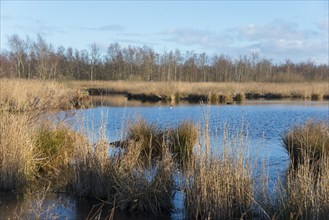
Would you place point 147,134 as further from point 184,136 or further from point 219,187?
point 219,187

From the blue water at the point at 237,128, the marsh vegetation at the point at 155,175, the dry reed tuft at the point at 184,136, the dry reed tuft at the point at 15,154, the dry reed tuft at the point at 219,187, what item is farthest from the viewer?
the dry reed tuft at the point at 184,136

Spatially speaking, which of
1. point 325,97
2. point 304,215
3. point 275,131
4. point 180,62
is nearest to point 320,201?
point 304,215

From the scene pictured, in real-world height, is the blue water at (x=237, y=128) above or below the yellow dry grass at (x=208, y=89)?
below

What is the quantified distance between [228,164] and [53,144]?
386 centimetres

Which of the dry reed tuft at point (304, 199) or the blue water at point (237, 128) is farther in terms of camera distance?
the blue water at point (237, 128)

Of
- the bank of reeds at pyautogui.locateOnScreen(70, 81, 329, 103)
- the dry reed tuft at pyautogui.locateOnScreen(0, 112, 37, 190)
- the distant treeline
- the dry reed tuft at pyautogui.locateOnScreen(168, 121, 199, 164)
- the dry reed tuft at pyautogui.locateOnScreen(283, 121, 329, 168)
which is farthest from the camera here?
the distant treeline

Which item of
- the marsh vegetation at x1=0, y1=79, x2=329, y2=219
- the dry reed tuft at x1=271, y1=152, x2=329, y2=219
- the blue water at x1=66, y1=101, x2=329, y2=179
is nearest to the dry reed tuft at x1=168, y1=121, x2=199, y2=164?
the blue water at x1=66, y1=101, x2=329, y2=179

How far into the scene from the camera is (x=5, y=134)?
264 inches

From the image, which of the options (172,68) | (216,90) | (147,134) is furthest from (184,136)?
(172,68)

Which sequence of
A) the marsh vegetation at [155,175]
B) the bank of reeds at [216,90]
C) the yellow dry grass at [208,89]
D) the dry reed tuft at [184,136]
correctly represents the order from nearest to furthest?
the marsh vegetation at [155,175]
the dry reed tuft at [184,136]
the bank of reeds at [216,90]
the yellow dry grass at [208,89]

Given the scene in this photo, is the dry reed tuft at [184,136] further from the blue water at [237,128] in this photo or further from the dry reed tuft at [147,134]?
the dry reed tuft at [147,134]

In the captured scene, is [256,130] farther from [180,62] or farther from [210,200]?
[180,62]

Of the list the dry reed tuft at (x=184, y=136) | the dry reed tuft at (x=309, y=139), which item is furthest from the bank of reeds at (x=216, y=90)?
the dry reed tuft at (x=309, y=139)

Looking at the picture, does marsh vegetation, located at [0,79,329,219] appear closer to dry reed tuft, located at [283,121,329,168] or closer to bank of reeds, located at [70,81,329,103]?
dry reed tuft, located at [283,121,329,168]
